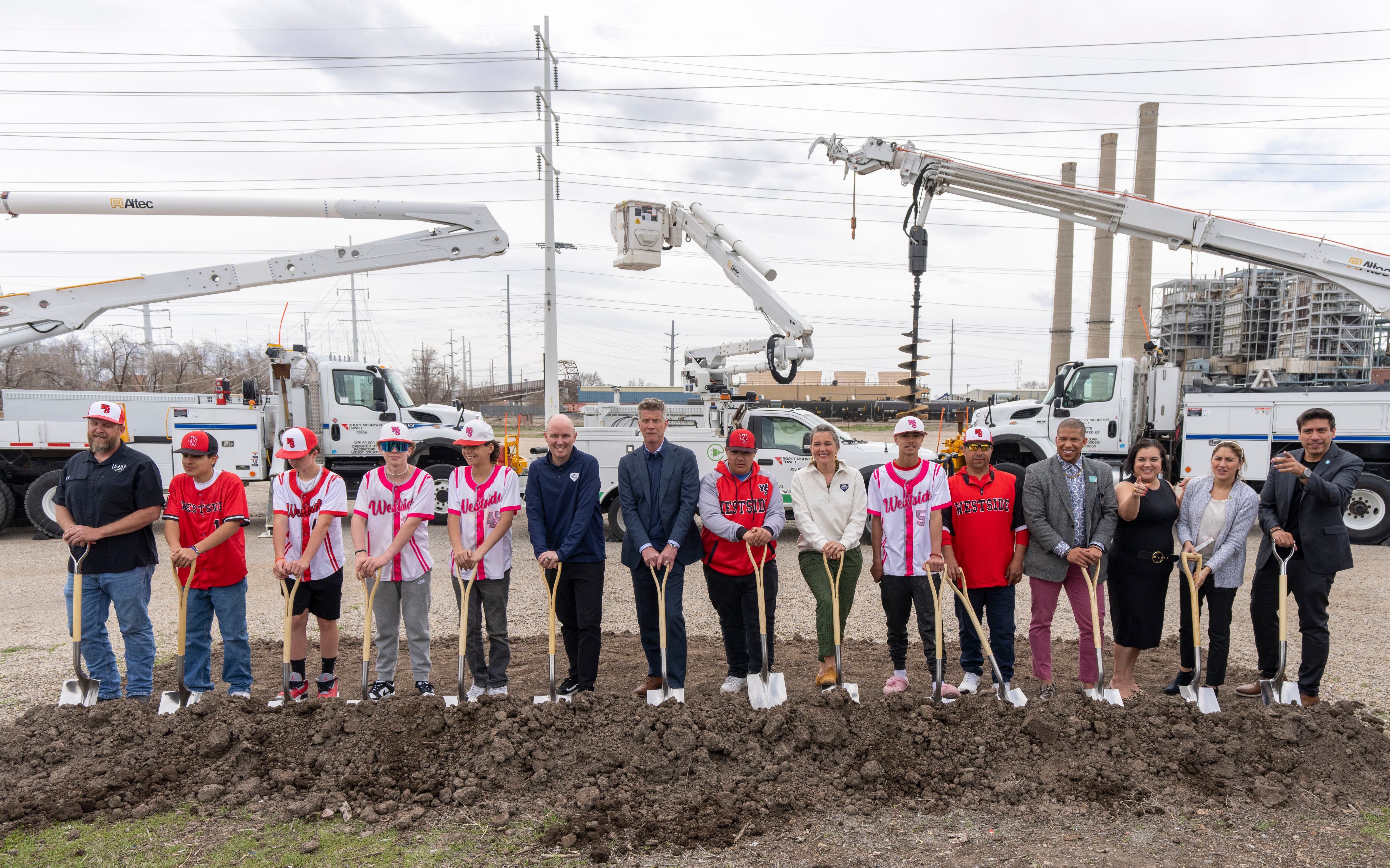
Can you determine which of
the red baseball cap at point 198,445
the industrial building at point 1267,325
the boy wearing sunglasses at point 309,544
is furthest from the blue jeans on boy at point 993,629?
the industrial building at point 1267,325

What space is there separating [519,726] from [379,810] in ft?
2.45

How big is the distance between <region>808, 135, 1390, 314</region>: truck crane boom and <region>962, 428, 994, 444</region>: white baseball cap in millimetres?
7525

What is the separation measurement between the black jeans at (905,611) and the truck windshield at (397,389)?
380 inches

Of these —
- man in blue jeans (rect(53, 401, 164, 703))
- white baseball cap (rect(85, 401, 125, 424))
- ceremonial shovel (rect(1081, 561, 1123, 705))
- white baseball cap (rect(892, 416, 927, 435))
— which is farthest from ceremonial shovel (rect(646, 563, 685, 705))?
white baseball cap (rect(85, 401, 125, 424))

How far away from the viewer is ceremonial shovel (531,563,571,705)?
4.52 m

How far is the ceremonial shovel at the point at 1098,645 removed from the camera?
14.7 ft

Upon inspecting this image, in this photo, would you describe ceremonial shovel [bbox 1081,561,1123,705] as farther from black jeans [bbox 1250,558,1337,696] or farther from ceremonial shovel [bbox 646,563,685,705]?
ceremonial shovel [bbox 646,563,685,705]

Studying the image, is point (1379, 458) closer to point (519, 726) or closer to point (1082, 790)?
point (1082, 790)

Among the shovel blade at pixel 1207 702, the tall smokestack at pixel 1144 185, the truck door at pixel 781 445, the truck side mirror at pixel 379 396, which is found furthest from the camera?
the tall smokestack at pixel 1144 185

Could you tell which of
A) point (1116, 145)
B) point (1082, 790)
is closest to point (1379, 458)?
point (1082, 790)

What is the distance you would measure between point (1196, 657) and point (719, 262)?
895 cm

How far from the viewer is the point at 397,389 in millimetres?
12562

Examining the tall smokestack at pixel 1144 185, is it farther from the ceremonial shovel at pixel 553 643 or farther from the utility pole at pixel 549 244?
the ceremonial shovel at pixel 553 643

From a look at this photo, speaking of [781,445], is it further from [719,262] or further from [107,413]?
[107,413]
